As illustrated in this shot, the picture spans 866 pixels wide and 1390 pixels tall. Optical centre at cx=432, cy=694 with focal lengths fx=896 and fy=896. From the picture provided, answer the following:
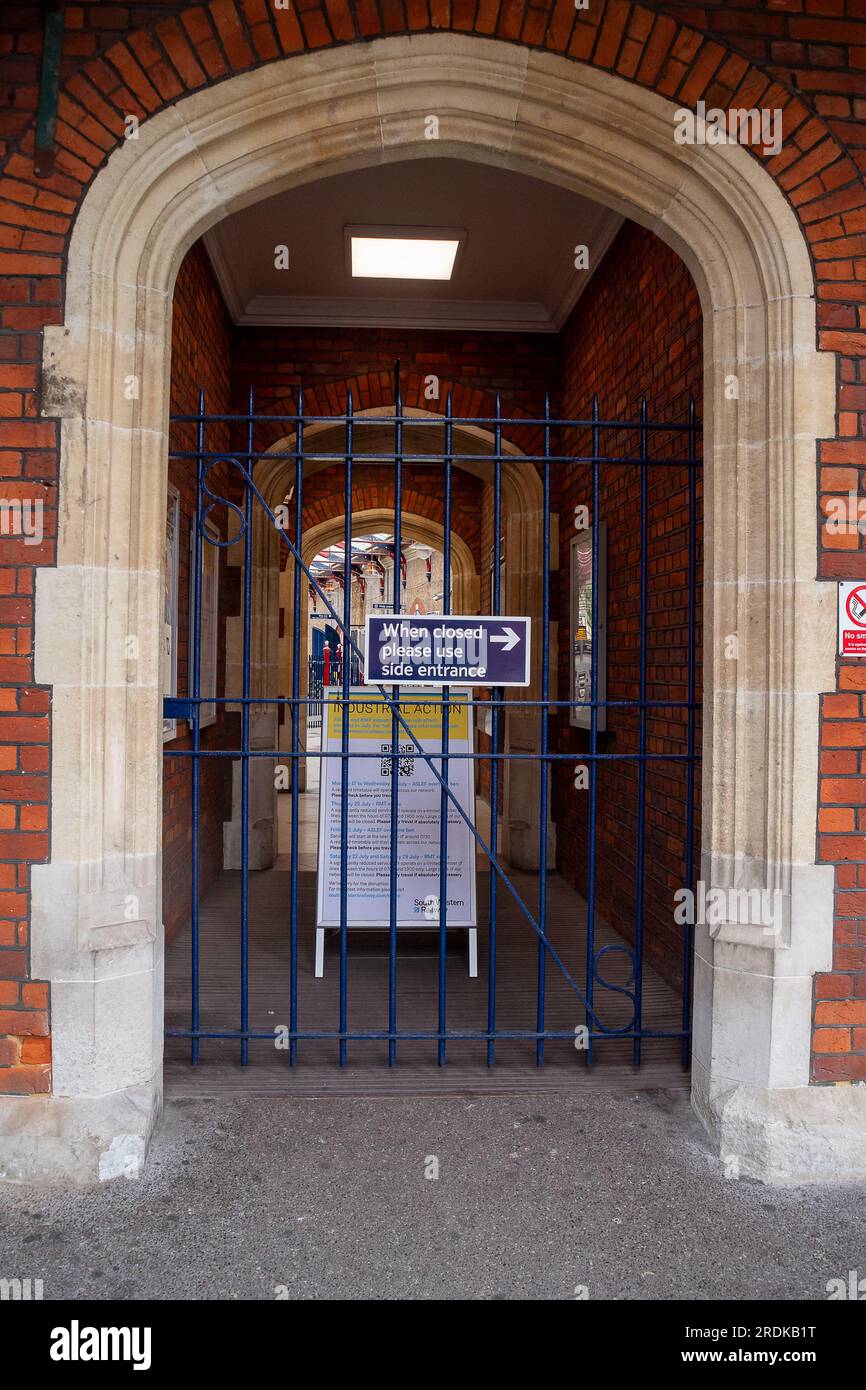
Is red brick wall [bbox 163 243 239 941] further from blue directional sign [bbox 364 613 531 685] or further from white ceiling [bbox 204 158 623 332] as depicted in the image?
blue directional sign [bbox 364 613 531 685]

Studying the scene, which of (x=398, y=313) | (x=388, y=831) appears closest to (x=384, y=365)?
(x=398, y=313)

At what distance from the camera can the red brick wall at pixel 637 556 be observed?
13.5ft

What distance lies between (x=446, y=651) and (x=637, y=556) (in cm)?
203

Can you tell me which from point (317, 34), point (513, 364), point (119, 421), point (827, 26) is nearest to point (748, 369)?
point (827, 26)

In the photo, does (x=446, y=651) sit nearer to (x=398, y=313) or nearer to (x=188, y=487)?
(x=188, y=487)

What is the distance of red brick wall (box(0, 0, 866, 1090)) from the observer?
269 centimetres

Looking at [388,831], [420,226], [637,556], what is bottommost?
[388,831]

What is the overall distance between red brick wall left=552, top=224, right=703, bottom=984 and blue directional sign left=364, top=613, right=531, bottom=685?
1.12 m

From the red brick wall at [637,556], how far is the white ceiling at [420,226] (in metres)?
0.31

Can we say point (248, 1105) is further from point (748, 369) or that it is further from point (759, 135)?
point (759, 135)

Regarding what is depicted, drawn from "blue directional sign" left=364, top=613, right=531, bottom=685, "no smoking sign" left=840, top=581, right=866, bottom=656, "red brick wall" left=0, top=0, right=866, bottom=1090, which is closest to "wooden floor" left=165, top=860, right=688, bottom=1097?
"red brick wall" left=0, top=0, right=866, bottom=1090

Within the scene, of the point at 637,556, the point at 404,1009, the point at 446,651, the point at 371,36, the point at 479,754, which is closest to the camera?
the point at 371,36

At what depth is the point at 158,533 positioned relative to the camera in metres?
2.83

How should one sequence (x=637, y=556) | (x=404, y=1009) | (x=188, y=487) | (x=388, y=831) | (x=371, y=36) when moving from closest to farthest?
(x=371, y=36), (x=404, y=1009), (x=388, y=831), (x=637, y=556), (x=188, y=487)
